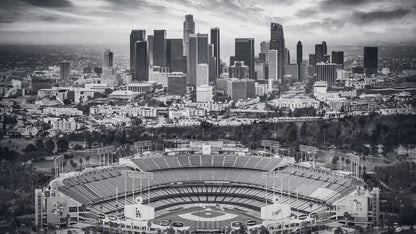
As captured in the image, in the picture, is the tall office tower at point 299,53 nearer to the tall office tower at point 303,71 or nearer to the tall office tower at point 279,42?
the tall office tower at point 303,71

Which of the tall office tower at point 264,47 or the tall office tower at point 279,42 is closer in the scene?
the tall office tower at point 279,42

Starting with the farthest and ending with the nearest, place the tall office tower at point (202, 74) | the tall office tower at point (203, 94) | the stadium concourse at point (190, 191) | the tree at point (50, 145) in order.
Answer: the tall office tower at point (202, 74)
the tall office tower at point (203, 94)
the tree at point (50, 145)
the stadium concourse at point (190, 191)

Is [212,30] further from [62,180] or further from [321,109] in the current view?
[62,180]

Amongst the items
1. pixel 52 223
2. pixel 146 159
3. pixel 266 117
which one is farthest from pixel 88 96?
pixel 52 223

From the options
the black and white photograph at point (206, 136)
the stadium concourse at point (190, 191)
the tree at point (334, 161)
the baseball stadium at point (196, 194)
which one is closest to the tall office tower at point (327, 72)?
the black and white photograph at point (206, 136)

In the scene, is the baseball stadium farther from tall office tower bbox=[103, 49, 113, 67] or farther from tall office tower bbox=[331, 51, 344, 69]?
tall office tower bbox=[103, 49, 113, 67]

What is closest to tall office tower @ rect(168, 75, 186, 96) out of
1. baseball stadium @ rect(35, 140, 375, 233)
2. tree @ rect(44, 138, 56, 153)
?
tree @ rect(44, 138, 56, 153)
